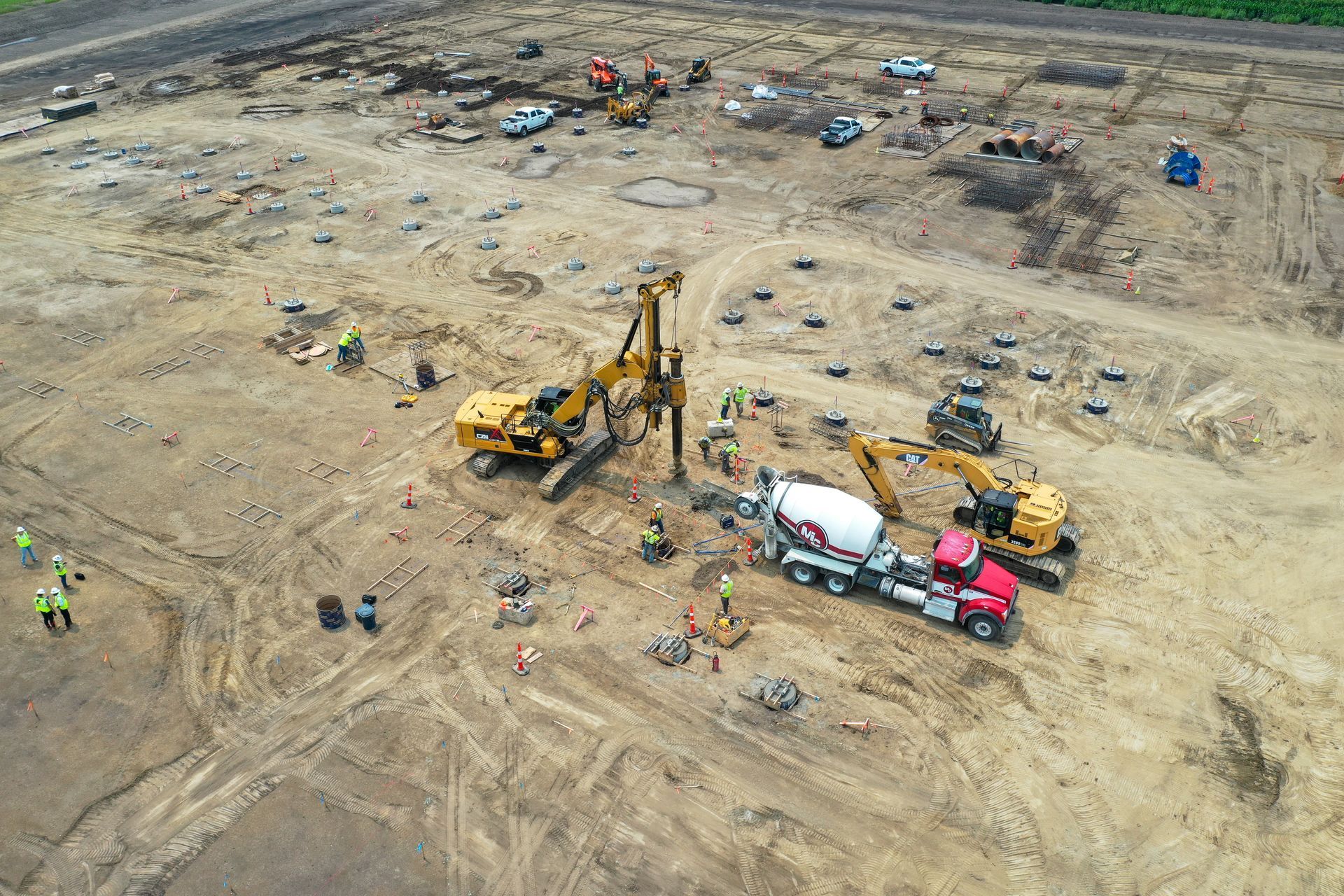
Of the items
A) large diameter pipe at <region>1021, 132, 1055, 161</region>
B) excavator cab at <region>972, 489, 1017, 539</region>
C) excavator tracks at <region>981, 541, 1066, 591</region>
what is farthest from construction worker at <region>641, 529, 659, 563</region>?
large diameter pipe at <region>1021, 132, 1055, 161</region>

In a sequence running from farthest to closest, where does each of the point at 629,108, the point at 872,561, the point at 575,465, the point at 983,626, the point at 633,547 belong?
the point at 629,108 < the point at 575,465 < the point at 633,547 < the point at 872,561 < the point at 983,626

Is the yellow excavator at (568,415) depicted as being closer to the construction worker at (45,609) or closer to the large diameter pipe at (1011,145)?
the construction worker at (45,609)

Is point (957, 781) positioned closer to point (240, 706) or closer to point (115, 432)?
point (240, 706)

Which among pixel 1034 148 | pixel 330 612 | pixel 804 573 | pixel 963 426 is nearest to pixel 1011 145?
pixel 1034 148

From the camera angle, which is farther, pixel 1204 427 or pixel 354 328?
pixel 354 328

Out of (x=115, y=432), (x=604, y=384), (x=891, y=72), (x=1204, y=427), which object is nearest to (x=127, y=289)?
(x=115, y=432)

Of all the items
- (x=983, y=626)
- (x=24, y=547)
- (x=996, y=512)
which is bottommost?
(x=983, y=626)

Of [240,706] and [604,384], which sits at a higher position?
[604,384]

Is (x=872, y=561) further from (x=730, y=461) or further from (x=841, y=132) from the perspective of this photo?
(x=841, y=132)
